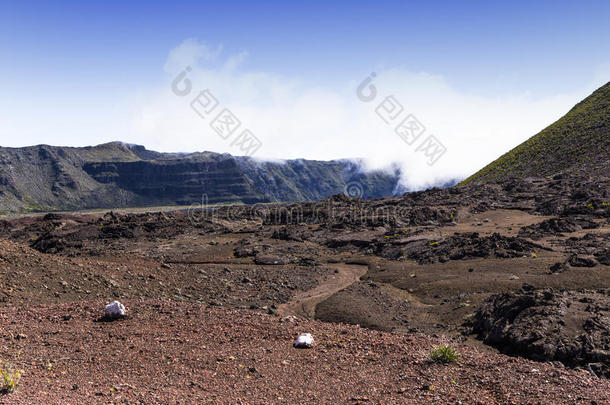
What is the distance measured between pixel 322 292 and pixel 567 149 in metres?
49.1

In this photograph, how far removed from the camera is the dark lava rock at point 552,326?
9.38 metres

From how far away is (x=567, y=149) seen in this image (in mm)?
53625

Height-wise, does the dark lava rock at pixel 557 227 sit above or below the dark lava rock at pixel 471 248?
above

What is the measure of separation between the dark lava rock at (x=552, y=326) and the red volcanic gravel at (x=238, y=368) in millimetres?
1034

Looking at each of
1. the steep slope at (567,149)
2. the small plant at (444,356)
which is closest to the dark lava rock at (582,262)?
the small plant at (444,356)

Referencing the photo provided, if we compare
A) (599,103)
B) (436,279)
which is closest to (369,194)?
(599,103)

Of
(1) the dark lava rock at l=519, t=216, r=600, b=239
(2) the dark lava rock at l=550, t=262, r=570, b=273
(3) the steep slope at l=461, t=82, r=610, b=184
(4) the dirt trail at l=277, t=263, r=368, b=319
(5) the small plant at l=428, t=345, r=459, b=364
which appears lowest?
(4) the dirt trail at l=277, t=263, r=368, b=319

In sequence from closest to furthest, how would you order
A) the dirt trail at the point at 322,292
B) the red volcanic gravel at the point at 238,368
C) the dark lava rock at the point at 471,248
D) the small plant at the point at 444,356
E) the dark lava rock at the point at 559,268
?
the red volcanic gravel at the point at 238,368
the small plant at the point at 444,356
the dirt trail at the point at 322,292
the dark lava rock at the point at 559,268
the dark lava rock at the point at 471,248

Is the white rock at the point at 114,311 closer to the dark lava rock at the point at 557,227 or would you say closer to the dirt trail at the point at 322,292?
the dirt trail at the point at 322,292

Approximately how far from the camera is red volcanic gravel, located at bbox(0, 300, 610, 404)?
278 inches

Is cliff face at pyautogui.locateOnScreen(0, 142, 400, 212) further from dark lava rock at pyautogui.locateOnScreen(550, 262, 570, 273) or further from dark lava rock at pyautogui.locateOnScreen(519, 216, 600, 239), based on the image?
dark lava rock at pyautogui.locateOnScreen(550, 262, 570, 273)

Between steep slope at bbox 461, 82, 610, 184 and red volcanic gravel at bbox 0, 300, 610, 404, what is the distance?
45196 millimetres

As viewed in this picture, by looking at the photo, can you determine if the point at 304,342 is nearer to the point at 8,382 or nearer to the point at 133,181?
the point at 8,382

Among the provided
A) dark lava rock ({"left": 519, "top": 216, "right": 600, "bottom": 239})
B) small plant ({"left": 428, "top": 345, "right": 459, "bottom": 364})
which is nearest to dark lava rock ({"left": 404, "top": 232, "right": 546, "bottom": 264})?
dark lava rock ({"left": 519, "top": 216, "right": 600, "bottom": 239})
